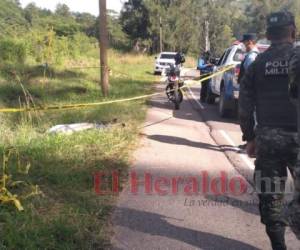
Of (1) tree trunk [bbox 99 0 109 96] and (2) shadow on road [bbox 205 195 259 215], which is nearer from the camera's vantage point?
(2) shadow on road [bbox 205 195 259 215]

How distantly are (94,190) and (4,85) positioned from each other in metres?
10.9

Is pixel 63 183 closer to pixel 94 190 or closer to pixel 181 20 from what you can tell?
pixel 94 190

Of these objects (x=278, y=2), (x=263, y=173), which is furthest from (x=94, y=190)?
(x=278, y=2)

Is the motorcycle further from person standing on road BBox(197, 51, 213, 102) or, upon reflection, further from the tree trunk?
the tree trunk

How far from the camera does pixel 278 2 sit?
92.1 metres

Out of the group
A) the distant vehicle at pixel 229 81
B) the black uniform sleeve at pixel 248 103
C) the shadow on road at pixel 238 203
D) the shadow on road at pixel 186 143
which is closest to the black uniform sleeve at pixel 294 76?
the black uniform sleeve at pixel 248 103

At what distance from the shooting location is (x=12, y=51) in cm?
2228

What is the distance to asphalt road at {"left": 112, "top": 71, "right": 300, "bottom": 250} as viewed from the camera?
14.5ft

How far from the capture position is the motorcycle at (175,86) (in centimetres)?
1352

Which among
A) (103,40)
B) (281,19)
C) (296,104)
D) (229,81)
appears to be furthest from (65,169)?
(103,40)

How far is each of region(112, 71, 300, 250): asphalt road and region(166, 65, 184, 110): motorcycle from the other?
3956mm

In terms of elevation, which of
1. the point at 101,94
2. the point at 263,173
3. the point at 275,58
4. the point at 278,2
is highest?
the point at 278,2

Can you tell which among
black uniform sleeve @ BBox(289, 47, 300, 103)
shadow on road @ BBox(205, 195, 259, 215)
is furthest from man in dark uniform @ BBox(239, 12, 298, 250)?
shadow on road @ BBox(205, 195, 259, 215)

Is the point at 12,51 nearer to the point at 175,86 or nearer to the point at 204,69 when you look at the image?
the point at 204,69
